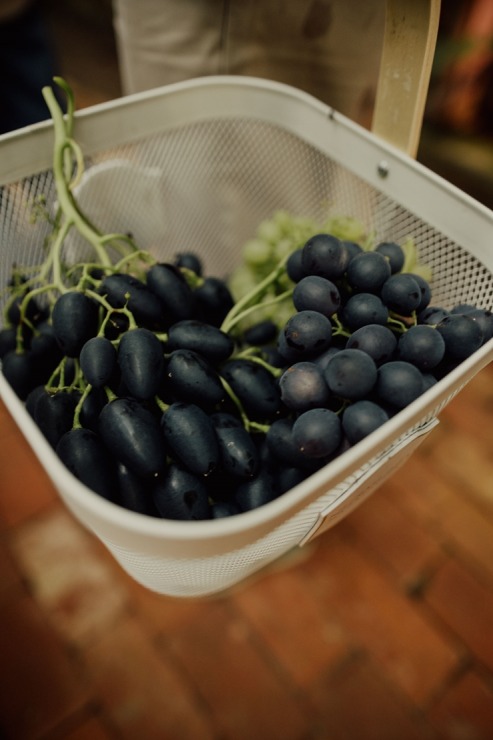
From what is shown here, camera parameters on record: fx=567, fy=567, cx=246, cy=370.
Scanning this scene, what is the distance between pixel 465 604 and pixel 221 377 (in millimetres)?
745

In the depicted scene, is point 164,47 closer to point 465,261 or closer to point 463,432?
point 465,261

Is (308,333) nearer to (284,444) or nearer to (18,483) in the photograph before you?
(284,444)

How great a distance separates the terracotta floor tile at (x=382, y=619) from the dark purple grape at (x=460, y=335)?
0.65 m

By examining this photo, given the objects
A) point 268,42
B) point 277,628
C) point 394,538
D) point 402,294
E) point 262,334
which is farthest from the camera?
point 394,538

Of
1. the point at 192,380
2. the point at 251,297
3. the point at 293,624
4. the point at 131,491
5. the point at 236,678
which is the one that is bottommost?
the point at 236,678

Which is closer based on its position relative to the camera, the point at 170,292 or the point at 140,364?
the point at 140,364

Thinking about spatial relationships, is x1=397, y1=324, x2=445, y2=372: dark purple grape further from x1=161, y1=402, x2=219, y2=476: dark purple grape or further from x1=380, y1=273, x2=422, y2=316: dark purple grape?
x1=161, y1=402, x2=219, y2=476: dark purple grape

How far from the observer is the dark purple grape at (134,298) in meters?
0.58

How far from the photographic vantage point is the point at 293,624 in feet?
3.32

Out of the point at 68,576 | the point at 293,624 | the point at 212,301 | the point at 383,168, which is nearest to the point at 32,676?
the point at 68,576

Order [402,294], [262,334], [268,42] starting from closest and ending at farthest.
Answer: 1. [402,294]
2. [262,334]
3. [268,42]

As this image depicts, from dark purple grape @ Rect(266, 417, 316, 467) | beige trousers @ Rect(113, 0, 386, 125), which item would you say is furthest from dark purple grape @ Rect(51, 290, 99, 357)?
beige trousers @ Rect(113, 0, 386, 125)

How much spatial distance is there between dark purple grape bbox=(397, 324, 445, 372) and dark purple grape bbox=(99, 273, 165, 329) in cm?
26

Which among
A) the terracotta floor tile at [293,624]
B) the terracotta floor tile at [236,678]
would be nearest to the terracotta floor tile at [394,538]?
the terracotta floor tile at [293,624]
